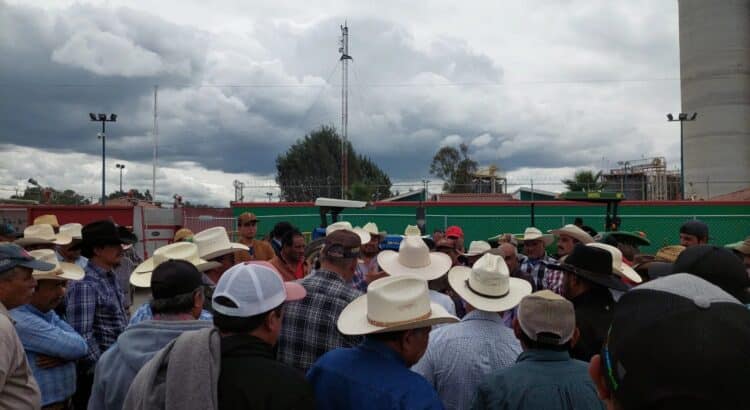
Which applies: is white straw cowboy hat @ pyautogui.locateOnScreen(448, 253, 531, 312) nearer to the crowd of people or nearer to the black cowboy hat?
the crowd of people

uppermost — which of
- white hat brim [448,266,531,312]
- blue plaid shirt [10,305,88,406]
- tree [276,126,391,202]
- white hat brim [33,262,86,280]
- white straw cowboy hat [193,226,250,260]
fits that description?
tree [276,126,391,202]

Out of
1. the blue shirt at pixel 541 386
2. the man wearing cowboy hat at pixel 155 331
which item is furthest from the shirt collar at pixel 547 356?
the man wearing cowboy hat at pixel 155 331

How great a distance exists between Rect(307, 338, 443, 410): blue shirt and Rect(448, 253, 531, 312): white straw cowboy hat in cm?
102

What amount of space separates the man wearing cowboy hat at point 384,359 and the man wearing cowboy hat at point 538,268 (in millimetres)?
3014

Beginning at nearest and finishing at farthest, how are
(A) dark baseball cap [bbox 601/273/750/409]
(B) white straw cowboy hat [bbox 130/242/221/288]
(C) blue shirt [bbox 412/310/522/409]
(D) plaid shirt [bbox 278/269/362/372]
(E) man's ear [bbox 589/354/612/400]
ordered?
(A) dark baseball cap [bbox 601/273/750/409]
(E) man's ear [bbox 589/354/612/400]
(C) blue shirt [bbox 412/310/522/409]
(D) plaid shirt [bbox 278/269/362/372]
(B) white straw cowboy hat [bbox 130/242/221/288]

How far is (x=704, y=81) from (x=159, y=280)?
50.1 m

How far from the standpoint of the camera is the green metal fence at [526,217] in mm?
16722

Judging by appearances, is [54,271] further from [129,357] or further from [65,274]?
[129,357]

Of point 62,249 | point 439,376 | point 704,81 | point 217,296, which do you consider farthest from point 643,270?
point 704,81

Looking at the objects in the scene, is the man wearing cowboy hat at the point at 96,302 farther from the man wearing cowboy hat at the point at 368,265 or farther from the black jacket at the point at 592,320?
the black jacket at the point at 592,320

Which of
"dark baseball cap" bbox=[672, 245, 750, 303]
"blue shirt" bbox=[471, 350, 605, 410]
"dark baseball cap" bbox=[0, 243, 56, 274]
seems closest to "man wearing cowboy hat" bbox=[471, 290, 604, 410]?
"blue shirt" bbox=[471, 350, 605, 410]

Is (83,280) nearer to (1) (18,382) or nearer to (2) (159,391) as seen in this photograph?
(1) (18,382)

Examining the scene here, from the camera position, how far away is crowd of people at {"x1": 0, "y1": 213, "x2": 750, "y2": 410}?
3.56 ft

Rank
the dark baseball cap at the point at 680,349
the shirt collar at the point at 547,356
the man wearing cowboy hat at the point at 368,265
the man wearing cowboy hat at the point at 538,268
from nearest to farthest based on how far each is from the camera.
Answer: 1. the dark baseball cap at the point at 680,349
2. the shirt collar at the point at 547,356
3. the man wearing cowboy hat at the point at 368,265
4. the man wearing cowboy hat at the point at 538,268
